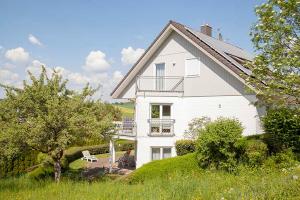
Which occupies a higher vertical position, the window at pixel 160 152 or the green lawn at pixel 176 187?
the window at pixel 160 152

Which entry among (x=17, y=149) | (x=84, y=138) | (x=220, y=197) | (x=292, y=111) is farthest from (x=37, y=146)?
(x=292, y=111)

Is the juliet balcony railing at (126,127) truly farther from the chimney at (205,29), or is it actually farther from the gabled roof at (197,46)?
the chimney at (205,29)

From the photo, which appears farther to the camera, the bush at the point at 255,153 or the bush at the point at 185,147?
the bush at the point at 185,147

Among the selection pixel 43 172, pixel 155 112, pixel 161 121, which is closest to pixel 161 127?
pixel 161 121

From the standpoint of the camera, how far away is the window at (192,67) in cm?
2631

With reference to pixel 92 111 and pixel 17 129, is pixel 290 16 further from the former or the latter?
pixel 17 129

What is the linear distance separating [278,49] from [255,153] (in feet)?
16.8

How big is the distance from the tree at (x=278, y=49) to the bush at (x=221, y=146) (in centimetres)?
260

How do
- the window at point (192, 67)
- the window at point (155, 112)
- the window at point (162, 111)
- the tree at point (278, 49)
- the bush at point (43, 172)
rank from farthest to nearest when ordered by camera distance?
the window at point (155, 112), the window at point (162, 111), the window at point (192, 67), the bush at point (43, 172), the tree at point (278, 49)

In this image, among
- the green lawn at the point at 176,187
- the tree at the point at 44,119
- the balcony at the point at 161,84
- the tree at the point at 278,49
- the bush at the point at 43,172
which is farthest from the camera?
the balcony at the point at 161,84

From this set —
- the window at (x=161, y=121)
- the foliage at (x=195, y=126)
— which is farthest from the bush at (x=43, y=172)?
the foliage at (x=195, y=126)

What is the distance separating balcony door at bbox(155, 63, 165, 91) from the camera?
93.4 ft

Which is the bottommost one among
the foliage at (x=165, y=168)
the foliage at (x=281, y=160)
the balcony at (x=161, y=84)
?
the foliage at (x=165, y=168)

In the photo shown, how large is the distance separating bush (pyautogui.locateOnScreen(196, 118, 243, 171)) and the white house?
6117mm
